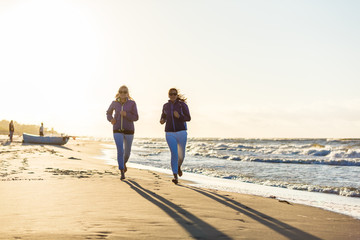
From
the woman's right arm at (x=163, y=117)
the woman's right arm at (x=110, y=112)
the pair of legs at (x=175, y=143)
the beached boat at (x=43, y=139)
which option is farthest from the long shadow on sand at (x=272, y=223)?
the beached boat at (x=43, y=139)

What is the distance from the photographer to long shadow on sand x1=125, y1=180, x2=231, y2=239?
2.95 m

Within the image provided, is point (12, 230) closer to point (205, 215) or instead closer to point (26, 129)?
point (205, 215)

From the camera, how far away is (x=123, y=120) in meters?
7.58

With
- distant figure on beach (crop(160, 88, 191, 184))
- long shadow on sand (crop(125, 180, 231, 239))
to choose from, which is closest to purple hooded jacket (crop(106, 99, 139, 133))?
distant figure on beach (crop(160, 88, 191, 184))

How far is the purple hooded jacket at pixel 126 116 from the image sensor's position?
7.57 meters

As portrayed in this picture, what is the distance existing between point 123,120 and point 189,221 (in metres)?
4.52

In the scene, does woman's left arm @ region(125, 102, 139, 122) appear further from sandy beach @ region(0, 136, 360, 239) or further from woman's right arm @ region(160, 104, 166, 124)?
sandy beach @ region(0, 136, 360, 239)

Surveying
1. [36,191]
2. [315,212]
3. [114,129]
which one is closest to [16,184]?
[36,191]

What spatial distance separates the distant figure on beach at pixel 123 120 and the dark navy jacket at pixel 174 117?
0.77 m

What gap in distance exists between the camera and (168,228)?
122 inches

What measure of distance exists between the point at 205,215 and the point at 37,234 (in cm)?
187

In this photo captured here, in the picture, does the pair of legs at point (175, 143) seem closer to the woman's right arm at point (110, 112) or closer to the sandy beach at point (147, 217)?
the woman's right arm at point (110, 112)

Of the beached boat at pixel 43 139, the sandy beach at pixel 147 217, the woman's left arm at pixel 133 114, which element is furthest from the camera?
the beached boat at pixel 43 139

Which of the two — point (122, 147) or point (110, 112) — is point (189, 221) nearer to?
point (122, 147)
